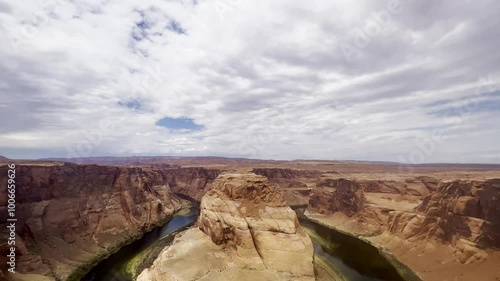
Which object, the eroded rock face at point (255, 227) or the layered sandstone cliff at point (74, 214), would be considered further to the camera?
the layered sandstone cliff at point (74, 214)

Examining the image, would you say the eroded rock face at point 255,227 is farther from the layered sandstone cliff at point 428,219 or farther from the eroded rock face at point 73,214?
the eroded rock face at point 73,214

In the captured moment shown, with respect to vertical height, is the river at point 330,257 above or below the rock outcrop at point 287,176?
below

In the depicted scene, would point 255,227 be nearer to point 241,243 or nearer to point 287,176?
point 241,243

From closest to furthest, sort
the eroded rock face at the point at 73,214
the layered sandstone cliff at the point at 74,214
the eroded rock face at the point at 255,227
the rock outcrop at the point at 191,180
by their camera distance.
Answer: the eroded rock face at the point at 255,227
the layered sandstone cliff at the point at 74,214
the eroded rock face at the point at 73,214
the rock outcrop at the point at 191,180

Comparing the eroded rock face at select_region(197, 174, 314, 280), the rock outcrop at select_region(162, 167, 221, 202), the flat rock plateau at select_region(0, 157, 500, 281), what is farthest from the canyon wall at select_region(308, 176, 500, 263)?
the rock outcrop at select_region(162, 167, 221, 202)

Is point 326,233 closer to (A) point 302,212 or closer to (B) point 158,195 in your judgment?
(A) point 302,212

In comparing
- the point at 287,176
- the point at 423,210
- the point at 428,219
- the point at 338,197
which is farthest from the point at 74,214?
the point at 287,176

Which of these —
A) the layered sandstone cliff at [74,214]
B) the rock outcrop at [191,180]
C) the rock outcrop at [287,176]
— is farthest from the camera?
the rock outcrop at [191,180]

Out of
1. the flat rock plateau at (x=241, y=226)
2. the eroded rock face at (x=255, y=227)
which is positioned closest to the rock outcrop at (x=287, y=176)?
the flat rock plateau at (x=241, y=226)
